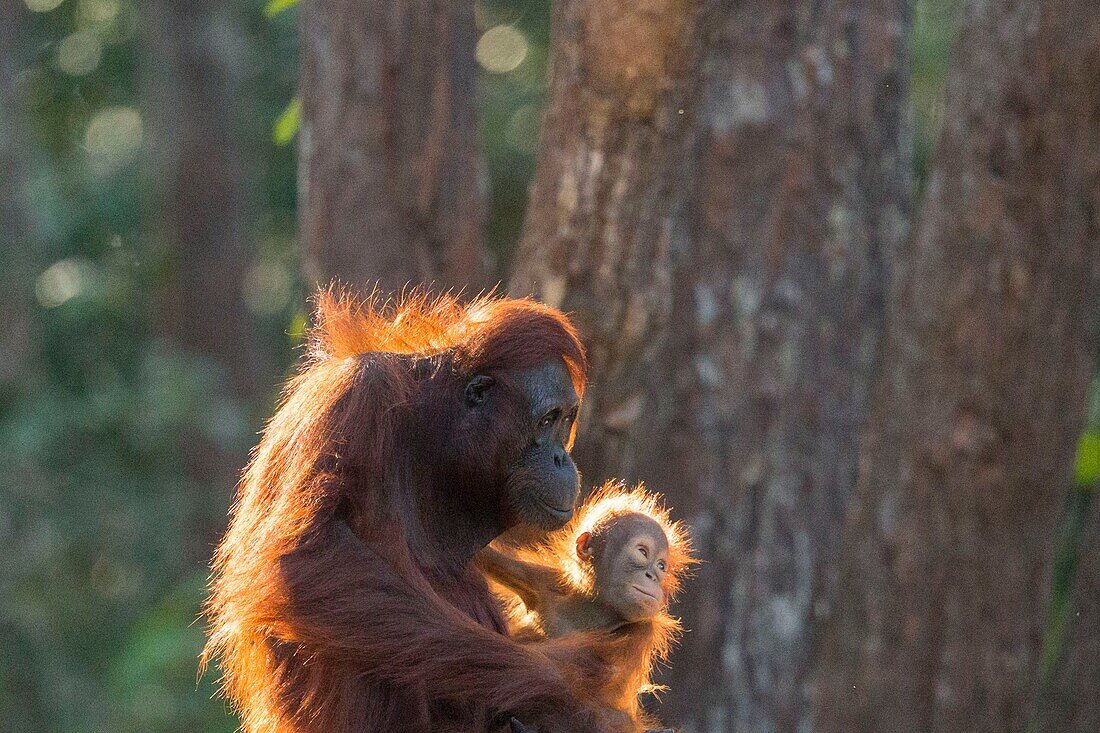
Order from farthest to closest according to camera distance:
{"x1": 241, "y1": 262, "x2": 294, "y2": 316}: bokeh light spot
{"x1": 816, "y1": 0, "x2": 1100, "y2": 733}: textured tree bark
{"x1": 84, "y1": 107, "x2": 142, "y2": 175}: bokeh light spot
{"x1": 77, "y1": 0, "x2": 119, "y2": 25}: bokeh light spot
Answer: {"x1": 241, "y1": 262, "x2": 294, "y2": 316}: bokeh light spot < {"x1": 84, "y1": 107, "x2": 142, "y2": 175}: bokeh light spot < {"x1": 77, "y1": 0, "x2": 119, "y2": 25}: bokeh light spot < {"x1": 816, "y1": 0, "x2": 1100, "y2": 733}: textured tree bark

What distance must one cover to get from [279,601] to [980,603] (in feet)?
11.3

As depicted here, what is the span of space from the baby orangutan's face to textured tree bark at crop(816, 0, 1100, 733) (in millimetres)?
1809

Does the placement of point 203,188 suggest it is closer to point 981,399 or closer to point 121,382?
point 121,382

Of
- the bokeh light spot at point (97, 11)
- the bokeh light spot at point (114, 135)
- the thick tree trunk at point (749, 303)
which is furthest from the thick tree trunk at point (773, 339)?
the bokeh light spot at point (114, 135)

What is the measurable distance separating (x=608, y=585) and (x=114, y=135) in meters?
17.1

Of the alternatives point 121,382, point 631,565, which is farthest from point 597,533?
point 121,382

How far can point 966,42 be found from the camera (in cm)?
588

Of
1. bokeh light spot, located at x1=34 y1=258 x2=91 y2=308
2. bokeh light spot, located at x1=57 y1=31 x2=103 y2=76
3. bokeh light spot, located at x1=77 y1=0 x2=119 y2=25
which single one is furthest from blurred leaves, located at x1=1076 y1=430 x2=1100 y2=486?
bokeh light spot, located at x1=77 y1=0 x2=119 y2=25

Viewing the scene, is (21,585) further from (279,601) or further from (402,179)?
(279,601)

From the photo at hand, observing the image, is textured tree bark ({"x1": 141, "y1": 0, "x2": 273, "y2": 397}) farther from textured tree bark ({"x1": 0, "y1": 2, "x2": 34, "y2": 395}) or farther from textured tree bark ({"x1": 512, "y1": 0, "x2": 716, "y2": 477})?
textured tree bark ({"x1": 512, "y1": 0, "x2": 716, "y2": 477})

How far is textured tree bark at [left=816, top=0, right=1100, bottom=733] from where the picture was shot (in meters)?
5.71

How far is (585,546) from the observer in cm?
421

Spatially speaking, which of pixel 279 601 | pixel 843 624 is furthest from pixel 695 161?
pixel 279 601

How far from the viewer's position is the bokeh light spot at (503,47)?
16.1 metres
